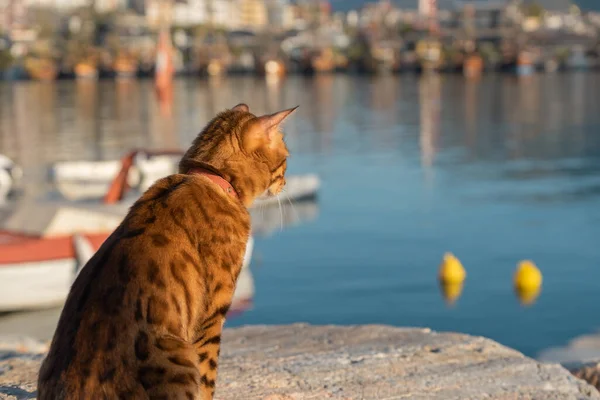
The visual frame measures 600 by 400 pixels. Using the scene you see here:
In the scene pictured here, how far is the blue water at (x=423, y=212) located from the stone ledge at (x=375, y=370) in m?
6.95

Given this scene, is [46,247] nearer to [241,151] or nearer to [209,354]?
[241,151]

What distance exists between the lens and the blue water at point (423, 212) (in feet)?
50.7

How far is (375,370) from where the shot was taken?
627cm

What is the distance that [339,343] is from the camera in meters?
7.28

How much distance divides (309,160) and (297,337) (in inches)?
1084

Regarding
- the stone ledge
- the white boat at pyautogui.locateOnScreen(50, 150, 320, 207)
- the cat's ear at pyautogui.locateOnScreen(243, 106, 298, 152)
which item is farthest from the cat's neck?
the white boat at pyautogui.locateOnScreen(50, 150, 320, 207)

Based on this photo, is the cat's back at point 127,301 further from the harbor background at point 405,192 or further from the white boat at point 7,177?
the white boat at point 7,177

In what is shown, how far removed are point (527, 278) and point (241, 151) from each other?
12573 mm

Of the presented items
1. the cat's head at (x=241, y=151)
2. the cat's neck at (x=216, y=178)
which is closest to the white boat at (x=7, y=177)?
the cat's head at (x=241, y=151)

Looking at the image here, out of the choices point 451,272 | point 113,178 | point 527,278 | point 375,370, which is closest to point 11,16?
point 113,178

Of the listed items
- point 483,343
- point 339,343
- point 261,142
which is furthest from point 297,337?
point 261,142

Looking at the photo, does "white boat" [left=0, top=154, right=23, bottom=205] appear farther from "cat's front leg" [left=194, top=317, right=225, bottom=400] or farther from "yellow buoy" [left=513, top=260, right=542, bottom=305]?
"cat's front leg" [left=194, top=317, right=225, bottom=400]

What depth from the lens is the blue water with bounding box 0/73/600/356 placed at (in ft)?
50.7

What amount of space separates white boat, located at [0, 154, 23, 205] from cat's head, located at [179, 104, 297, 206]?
64.5ft
